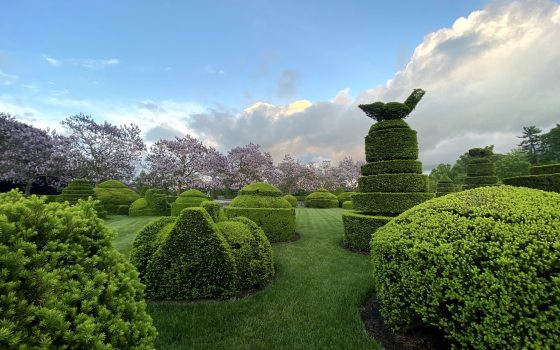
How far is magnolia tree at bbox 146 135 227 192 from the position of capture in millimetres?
35156

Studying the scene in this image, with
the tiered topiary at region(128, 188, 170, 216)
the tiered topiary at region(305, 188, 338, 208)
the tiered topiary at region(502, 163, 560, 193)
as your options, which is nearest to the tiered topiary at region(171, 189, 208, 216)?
the tiered topiary at region(128, 188, 170, 216)

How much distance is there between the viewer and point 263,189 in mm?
14016

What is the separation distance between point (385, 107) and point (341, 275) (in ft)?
24.7

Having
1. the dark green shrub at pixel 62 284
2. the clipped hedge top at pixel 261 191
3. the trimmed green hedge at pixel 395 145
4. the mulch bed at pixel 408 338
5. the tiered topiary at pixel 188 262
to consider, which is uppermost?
the trimmed green hedge at pixel 395 145

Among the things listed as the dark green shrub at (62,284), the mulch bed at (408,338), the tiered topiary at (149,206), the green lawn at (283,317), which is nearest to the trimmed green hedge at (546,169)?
the green lawn at (283,317)

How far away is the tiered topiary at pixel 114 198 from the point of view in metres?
25.7

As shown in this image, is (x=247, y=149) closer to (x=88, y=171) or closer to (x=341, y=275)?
(x=88, y=171)

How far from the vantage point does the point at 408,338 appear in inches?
170

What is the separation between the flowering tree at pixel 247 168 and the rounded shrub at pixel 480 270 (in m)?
34.7

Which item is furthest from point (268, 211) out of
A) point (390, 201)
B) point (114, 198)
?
point (114, 198)

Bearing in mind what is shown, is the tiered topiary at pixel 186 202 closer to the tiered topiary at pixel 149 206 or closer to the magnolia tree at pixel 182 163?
the tiered topiary at pixel 149 206

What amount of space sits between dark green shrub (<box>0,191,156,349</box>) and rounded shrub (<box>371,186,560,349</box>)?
347cm

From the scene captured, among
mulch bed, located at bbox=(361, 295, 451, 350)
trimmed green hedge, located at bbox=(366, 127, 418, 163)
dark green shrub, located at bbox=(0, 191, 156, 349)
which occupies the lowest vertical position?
mulch bed, located at bbox=(361, 295, 451, 350)

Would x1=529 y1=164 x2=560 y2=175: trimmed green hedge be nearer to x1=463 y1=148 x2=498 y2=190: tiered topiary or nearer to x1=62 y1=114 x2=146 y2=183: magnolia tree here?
x1=463 y1=148 x2=498 y2=190: tiered topiary
